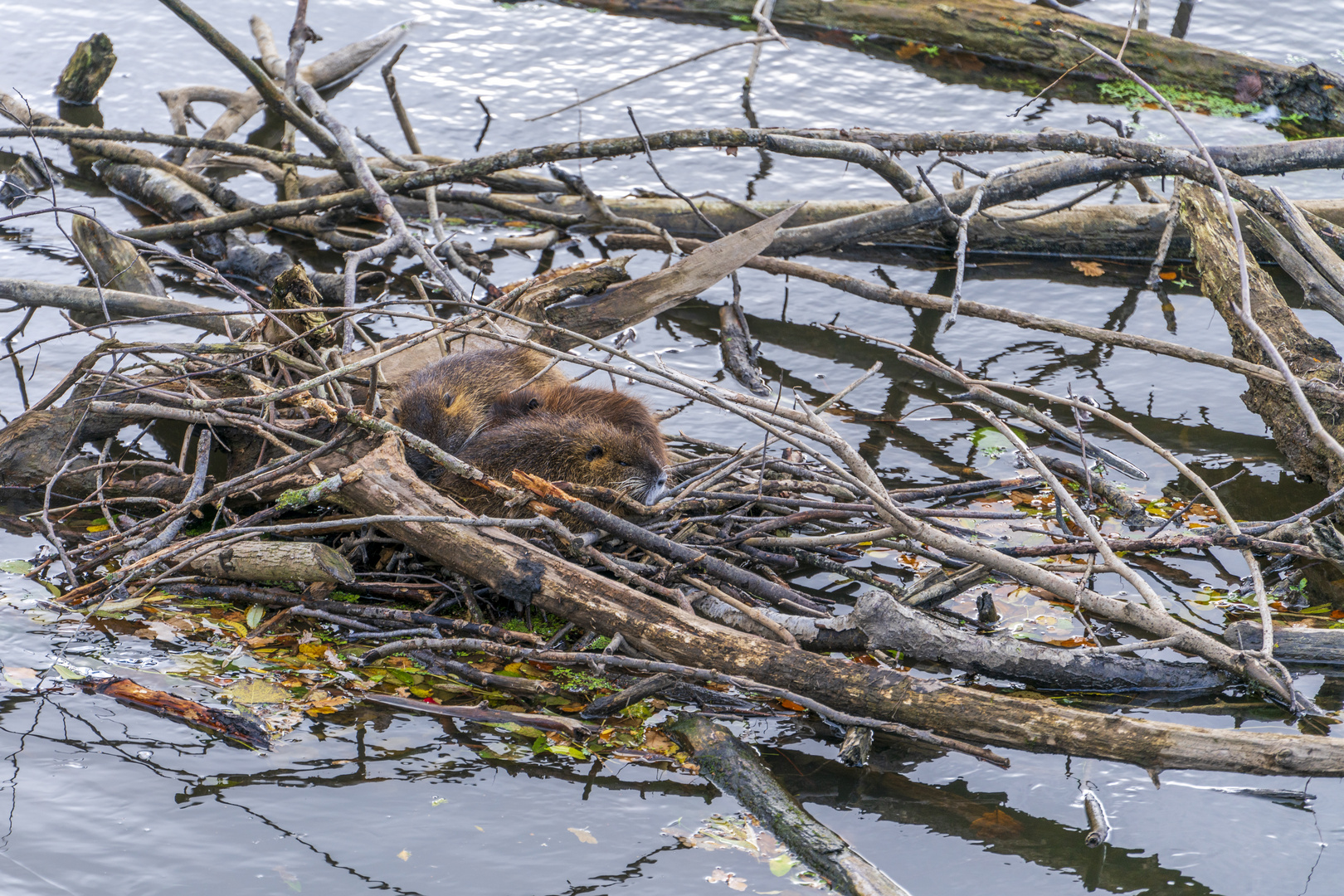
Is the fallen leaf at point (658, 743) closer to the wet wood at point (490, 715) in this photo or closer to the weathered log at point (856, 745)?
the wet wood at point (490, 715)

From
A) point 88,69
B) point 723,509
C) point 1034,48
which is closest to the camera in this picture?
point 723,509

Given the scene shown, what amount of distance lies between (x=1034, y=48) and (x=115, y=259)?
8132 mm

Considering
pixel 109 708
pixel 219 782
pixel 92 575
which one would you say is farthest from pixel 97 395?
pixel 219 782

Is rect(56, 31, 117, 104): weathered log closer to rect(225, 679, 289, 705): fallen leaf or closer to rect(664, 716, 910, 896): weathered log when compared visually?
rect(225, 679, 289, 705): fallen leaf

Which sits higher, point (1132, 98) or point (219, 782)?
point (1132, 98)

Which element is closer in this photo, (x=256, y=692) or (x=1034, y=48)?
(x=256, y=692)

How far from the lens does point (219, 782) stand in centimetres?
360

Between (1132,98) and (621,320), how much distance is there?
681 centimetres

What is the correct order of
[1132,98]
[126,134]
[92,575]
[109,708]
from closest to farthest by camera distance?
[109,708] < [92,575] < [126,134] < [1132,98]

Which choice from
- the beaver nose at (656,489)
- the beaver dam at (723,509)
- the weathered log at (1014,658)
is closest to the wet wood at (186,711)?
the beaver dam at (723,509)

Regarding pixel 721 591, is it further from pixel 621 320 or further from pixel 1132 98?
pixel 1132 98

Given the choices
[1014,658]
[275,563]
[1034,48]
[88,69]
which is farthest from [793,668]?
[88,69]

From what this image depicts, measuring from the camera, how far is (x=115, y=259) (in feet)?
21.4

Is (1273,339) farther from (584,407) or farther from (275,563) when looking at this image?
(275,563)
